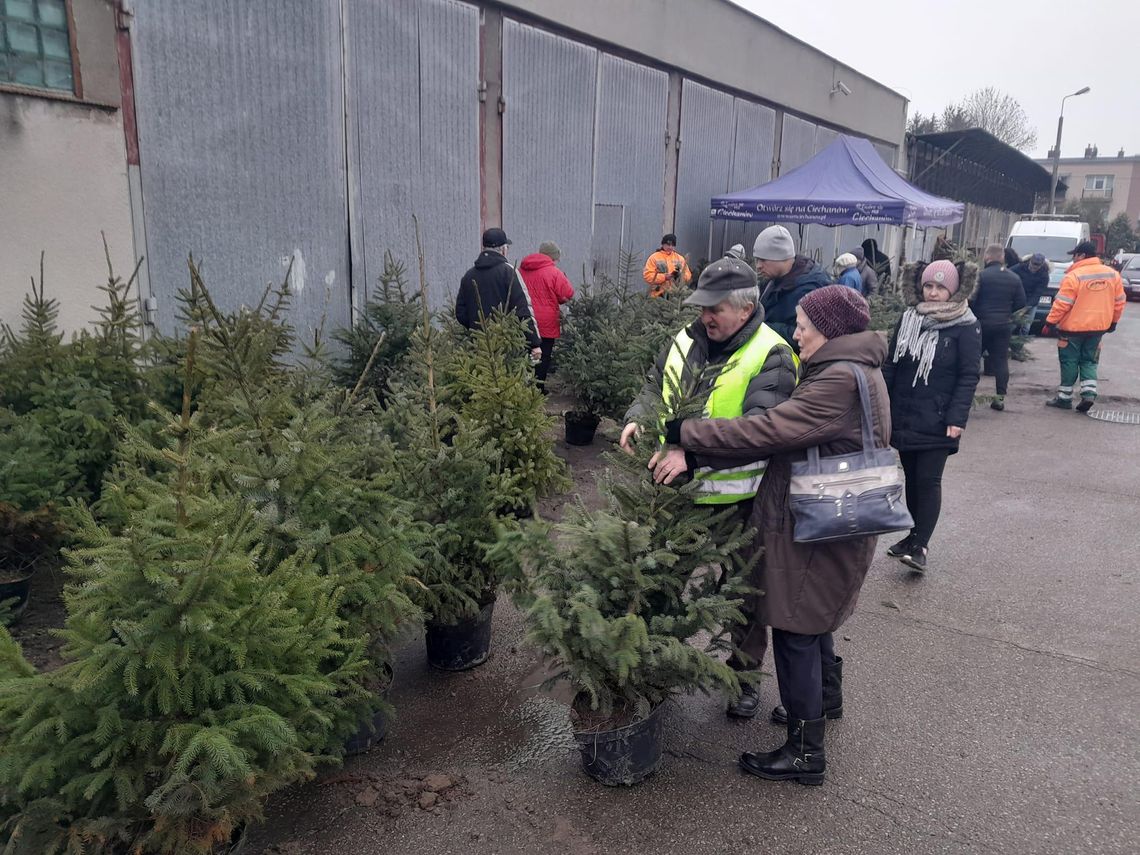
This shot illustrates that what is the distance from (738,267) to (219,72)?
5.42m

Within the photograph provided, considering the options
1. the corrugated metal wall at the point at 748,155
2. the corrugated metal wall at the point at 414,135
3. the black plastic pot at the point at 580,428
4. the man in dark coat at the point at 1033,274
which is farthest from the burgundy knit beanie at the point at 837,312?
the corrugated metal wall at the point at 748,155

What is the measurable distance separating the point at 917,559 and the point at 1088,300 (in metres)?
6.56

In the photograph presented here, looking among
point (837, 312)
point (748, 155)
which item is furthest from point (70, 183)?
point (748, 155)

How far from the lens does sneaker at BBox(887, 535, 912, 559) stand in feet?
17.7

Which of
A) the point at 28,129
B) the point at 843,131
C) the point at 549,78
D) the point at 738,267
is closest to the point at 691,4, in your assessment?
the point at 549,78

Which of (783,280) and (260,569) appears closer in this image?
(260,569)

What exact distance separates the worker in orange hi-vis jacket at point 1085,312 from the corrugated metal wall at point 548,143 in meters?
6.25

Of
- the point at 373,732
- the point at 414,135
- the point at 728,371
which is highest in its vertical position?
the point at 414,135

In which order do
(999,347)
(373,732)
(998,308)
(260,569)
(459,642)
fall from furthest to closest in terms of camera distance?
(999,347) → (998,308) → (459,642) → (373,732) → (260,569)

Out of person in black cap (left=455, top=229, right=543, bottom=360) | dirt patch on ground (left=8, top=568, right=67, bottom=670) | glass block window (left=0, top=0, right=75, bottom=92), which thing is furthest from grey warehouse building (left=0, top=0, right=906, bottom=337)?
dirt patch on ground (left=8, top=568, right=67, bottom=670)

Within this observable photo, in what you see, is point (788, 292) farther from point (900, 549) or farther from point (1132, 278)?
point (1132, 278)

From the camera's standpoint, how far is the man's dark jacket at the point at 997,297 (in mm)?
10242

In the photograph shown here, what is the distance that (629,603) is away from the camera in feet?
10.0

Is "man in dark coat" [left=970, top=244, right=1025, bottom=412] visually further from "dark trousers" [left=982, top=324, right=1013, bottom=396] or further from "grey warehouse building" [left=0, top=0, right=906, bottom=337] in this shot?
"grey warehouse building" [left=0, top=0, right=906, bottom=337]
